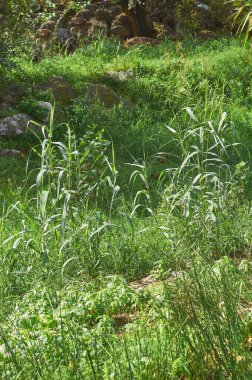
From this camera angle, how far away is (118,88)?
1263cm

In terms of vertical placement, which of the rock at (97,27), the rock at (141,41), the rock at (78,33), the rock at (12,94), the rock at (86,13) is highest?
the rock at (12,94)

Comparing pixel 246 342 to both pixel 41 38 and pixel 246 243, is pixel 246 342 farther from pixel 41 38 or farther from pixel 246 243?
pixel 41 38

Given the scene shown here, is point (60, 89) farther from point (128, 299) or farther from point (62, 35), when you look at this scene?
point (128, 299)

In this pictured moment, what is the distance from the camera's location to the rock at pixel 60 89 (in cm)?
1162

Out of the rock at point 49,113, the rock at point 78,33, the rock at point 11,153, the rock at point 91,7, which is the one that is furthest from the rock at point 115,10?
the rock at point 11,153

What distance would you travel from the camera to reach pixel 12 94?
36.9ft

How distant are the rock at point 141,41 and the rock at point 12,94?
14.2 feet

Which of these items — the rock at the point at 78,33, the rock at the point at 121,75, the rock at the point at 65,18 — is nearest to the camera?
the rock at the point at 121,75

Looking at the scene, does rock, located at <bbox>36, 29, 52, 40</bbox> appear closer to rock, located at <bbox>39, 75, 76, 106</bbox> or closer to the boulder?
the boulder

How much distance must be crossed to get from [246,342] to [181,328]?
1.58 feet

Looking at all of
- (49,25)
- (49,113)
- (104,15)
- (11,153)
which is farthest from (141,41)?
(11,153)

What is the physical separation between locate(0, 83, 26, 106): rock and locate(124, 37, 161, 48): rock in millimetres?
4328

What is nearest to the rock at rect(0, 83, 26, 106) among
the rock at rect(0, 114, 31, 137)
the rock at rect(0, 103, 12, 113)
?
the rock at rect(0, 103, 12, 113)

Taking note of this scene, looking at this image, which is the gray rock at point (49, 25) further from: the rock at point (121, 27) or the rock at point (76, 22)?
the rock at point (121, 27)
